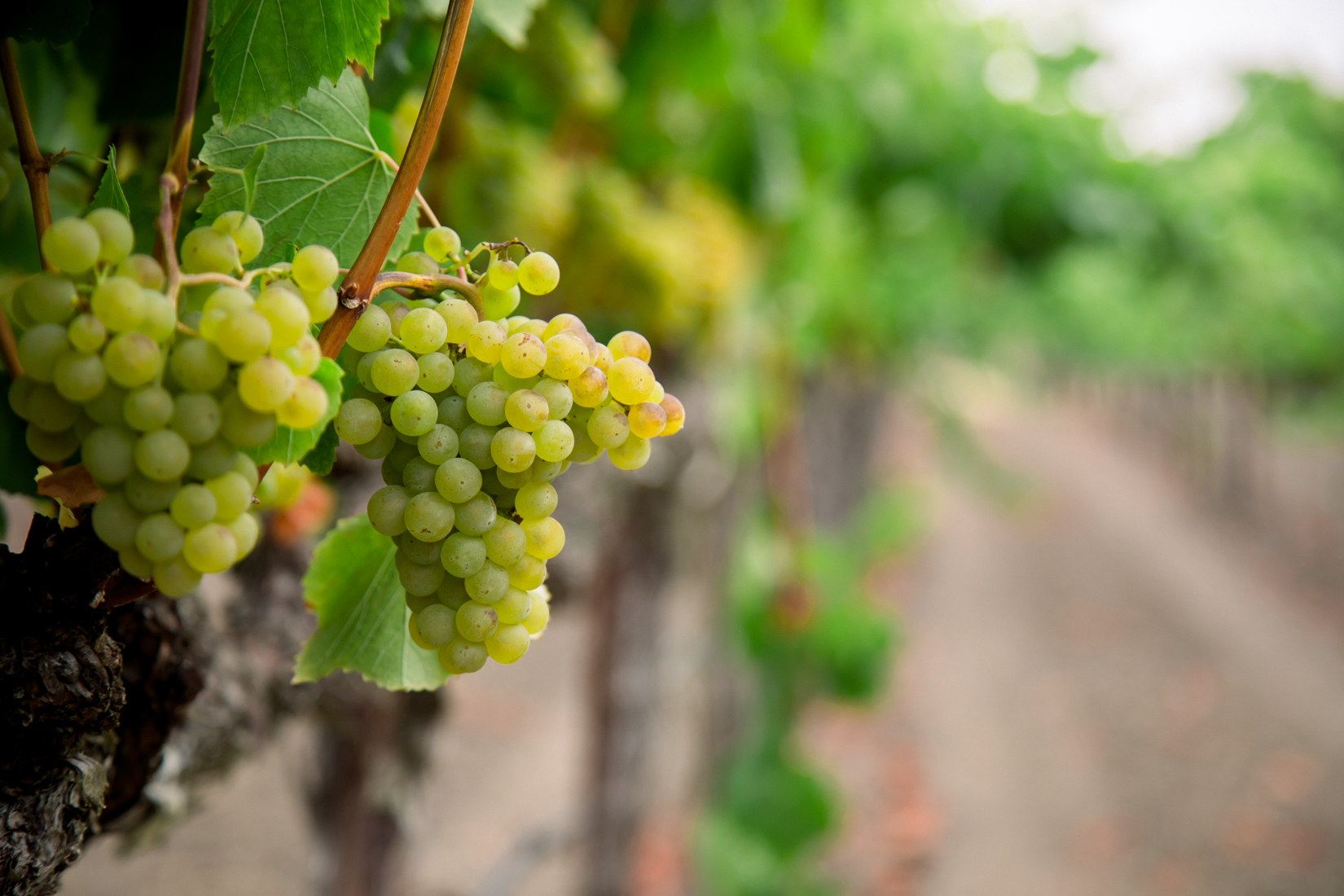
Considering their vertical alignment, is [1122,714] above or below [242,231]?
below

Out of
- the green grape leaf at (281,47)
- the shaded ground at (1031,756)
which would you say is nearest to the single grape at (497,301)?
the green grape leaf at (281,47)

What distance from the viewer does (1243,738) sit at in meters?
7.34

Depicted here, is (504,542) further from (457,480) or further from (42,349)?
(42,349)

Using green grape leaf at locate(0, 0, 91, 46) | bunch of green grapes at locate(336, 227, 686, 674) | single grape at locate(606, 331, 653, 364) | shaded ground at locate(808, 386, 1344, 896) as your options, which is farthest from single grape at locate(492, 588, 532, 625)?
shaded ground at locate(808, 386, 1344, 896)

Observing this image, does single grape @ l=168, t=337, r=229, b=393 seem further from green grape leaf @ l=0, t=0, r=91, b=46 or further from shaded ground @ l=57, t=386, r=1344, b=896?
shaded ground @ l=57, t=386, r=1344, b=896

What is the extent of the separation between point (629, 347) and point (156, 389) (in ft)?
0.55

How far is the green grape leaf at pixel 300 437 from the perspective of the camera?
0.34 metres

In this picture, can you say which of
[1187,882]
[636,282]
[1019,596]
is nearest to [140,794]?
[636,282]

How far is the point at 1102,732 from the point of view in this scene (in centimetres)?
764

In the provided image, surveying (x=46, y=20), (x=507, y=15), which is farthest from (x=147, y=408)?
(x=507, y=15)

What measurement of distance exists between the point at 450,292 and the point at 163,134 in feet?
1.36

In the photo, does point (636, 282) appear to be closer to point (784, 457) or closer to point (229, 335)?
point (229, 335)

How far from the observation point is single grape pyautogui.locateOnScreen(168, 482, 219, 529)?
0.99 ft

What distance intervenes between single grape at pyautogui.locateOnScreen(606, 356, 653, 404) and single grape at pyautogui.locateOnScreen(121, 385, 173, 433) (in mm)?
155
